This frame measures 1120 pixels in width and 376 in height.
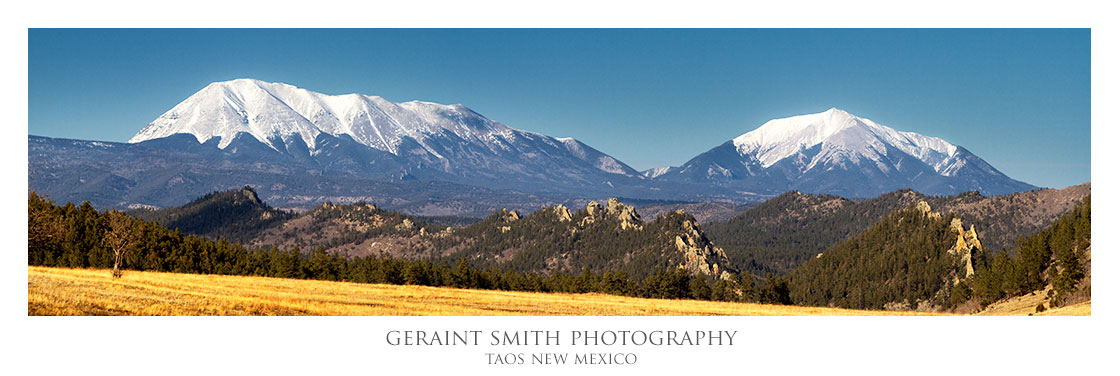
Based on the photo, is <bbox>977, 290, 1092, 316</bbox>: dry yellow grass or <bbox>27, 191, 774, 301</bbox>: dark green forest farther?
<bbox>27, 191, 774, 301</bbox>: dark green forest

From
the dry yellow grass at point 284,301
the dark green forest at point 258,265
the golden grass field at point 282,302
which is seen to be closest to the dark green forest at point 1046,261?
the dark green forest at point 258,265

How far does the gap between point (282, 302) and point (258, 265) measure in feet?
231

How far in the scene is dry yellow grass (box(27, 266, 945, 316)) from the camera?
154ft

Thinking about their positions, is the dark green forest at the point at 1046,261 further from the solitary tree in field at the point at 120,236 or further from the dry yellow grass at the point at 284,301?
the solitary tree in field at the point at 120,236

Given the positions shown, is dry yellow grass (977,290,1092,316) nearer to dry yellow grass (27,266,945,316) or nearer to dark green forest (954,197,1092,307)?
dark green forest (954,197,1092,307)

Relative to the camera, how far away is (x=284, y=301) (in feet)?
170

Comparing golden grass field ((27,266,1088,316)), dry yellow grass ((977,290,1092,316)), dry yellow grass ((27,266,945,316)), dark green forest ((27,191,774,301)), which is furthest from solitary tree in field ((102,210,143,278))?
dry yellow grass ((977,290,1092,316))

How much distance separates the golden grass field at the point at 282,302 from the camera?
153ft

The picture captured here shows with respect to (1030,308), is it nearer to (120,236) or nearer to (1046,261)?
(1046,261)

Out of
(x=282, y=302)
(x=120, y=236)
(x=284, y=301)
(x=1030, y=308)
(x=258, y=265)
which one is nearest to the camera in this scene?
(x=282, y=302)

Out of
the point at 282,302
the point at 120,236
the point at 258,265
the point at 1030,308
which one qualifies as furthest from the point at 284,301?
the point at 258,265

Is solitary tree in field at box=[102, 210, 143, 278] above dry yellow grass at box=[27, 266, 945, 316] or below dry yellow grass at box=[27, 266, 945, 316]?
above
